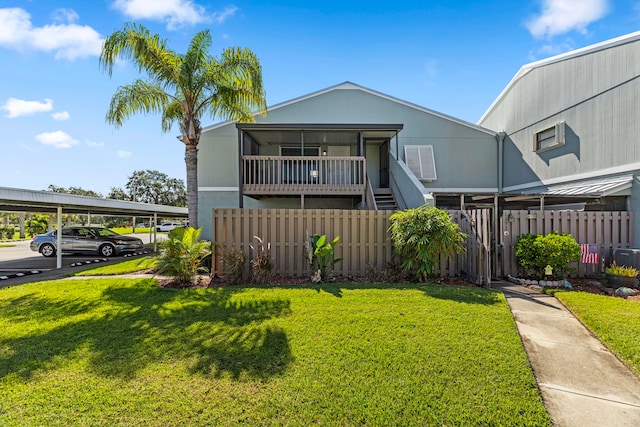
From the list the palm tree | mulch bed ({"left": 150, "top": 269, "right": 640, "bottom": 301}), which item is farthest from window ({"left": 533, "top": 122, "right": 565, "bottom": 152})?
the palm tree

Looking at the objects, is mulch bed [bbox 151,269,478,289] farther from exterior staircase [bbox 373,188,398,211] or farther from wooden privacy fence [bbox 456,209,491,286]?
exterior staircase [bbox 373,188,398,211]

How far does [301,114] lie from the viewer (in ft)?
46.8

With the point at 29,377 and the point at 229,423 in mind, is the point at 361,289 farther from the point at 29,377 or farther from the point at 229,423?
the point at 29,377

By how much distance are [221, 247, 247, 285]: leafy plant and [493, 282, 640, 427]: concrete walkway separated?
17.7 feet

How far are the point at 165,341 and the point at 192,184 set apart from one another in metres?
6.29

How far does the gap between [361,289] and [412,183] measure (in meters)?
4.90

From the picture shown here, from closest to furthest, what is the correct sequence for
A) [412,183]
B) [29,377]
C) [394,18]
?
[29,377] < [412,183] < [394,18]

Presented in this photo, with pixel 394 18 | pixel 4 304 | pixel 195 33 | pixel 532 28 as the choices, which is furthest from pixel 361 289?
pixel 532 28

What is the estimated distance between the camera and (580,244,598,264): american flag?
695 centimetres

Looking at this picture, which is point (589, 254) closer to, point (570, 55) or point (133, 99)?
point (570, 55)

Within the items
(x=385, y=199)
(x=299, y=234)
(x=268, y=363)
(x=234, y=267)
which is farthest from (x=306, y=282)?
(x=385, y=199)

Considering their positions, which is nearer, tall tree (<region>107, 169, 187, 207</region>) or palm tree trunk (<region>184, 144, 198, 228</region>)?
palm tree trunk (<region>184, 144, 198, 228</region>)

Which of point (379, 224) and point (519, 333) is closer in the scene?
point (519, 333)

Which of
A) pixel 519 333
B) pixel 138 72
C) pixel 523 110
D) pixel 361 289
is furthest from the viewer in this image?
pixel 523 110
